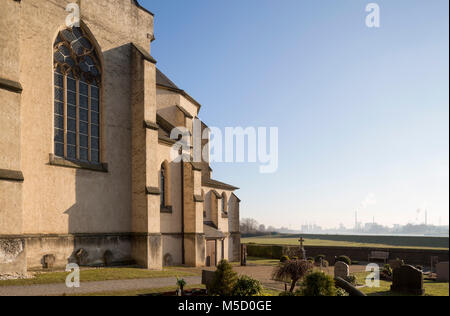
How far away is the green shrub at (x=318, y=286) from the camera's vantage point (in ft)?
31.1

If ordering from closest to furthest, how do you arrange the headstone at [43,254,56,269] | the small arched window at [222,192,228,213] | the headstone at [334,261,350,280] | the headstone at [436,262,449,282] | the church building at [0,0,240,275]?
the church building at [0,0,240,275] < the headstone at [43,254,56,269] < the headstone at [334,261,350,280] < the headstone at [436,262,449,282] < the small arched window at [222,192,228,213]

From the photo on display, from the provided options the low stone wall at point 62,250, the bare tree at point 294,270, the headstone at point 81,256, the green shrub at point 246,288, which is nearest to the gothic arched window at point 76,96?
the low stone wall at point 62,250

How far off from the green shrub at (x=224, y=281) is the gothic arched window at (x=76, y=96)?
12.0 m

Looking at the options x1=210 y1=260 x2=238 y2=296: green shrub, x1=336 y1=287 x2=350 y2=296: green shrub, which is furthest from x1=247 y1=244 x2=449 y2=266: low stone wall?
x1=210 y1=260 x2=238 y2=296: green shrub

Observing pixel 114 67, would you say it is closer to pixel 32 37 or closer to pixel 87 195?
pixel 32 37

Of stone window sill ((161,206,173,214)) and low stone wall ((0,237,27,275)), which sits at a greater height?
stone window sill ((161,206,173,214))

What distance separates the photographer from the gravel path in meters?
12.2

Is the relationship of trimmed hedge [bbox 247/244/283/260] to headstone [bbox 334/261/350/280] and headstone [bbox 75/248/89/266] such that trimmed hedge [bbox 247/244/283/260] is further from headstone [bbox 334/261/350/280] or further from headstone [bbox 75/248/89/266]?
headstone [bbox 75/248/89/266]

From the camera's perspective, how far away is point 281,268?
1510 cm

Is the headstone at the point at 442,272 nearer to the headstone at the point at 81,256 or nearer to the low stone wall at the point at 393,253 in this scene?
the low stone wall at the point at 393,253

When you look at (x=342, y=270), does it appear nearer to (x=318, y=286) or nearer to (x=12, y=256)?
(x=318, y=286)

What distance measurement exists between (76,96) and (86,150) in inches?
123

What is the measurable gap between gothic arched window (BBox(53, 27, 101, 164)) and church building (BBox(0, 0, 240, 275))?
6 cm
